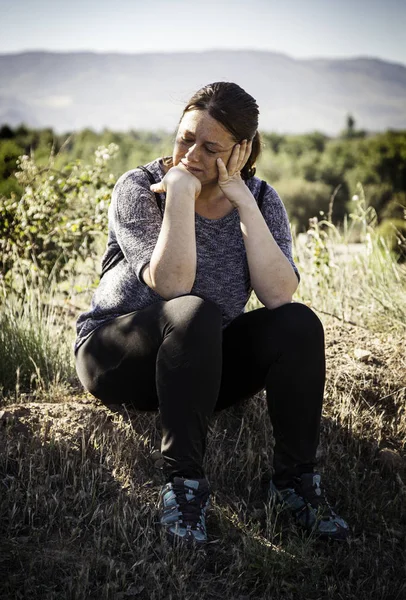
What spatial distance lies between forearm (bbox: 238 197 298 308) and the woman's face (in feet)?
0.76

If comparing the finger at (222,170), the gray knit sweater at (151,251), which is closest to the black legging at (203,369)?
the gray knit sweater at (151,251)

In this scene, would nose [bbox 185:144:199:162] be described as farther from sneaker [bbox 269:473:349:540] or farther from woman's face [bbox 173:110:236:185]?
sneaker [bbox 269:473:349:540]

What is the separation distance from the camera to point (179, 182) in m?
2.33

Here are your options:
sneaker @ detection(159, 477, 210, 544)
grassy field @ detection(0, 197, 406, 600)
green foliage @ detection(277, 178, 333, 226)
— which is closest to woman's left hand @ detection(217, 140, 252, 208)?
grassy field @ detection(0, 197, 406, 600)

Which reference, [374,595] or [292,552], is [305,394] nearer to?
[292,552]

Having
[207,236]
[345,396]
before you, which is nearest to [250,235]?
[207,236]

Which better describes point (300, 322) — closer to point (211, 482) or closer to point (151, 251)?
point (151, 251)

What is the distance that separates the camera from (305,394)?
2201mm

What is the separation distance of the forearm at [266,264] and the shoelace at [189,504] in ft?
2.46

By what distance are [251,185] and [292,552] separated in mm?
1419

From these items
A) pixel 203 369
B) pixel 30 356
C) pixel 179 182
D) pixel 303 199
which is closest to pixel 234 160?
pixel 179 182

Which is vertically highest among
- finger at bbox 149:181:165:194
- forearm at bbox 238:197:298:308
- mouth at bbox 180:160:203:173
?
mouth at bbox 180:160:203:173

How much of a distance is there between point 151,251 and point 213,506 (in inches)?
37.7

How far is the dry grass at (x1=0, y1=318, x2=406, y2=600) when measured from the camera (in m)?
1.92
